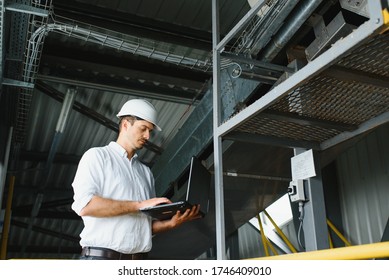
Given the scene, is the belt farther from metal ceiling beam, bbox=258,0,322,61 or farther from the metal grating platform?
metal ceiling beam, bbox=258,0,322,61

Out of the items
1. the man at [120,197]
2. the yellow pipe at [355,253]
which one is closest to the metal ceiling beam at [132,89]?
the man at [120,197]

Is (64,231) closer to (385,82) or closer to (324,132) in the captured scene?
(324,132)

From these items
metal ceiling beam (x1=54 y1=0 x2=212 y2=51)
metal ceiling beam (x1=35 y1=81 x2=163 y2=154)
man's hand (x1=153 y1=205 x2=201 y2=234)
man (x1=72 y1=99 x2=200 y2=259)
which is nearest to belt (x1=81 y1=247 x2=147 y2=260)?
man (x1=72 y1=99 x2=200 y2=259)

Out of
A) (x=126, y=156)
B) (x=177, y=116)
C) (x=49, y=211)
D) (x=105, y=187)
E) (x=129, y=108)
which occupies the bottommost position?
(x=105, y=187)

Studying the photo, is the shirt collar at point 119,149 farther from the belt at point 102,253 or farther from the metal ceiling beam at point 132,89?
the metal ceiling beam at point 132,89

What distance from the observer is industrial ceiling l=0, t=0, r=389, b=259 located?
219 centimetres

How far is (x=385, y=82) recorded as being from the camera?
6.22ft

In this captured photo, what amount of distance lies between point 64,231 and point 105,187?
6.64 metres

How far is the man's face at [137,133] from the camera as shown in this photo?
2582mm

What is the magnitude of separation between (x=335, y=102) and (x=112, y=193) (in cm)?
131

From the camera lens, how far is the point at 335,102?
82.4 inches

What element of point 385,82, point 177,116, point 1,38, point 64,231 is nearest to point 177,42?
point 177,116

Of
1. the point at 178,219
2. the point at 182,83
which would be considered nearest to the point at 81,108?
the point at 182,83

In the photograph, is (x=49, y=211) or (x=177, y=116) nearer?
(x=177, y=116)
